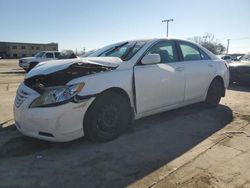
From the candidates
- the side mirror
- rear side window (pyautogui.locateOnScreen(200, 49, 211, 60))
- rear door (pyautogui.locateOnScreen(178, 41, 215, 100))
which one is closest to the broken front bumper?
the side mirror

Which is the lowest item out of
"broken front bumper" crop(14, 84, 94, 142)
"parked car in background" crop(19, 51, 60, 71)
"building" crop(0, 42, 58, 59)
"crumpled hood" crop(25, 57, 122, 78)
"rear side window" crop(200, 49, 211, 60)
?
"building" crop(0, 42, 58, 59)

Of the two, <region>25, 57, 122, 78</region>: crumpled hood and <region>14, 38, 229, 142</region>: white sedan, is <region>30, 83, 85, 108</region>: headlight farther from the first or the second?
<region>25, 57, 122, 78</region>: crumpled hood

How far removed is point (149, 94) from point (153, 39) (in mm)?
1068

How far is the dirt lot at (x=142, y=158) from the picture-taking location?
2.83m

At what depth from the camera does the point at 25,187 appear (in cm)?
270

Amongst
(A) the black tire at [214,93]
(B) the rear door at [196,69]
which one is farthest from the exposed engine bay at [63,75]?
(A) the black tire at [214,93]

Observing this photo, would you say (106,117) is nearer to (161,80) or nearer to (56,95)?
(56,95)

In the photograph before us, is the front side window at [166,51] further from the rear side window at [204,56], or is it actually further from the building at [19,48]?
the building at [19,48]

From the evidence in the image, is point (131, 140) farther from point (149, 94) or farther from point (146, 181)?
point (146, 181)

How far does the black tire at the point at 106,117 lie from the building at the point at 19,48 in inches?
3057

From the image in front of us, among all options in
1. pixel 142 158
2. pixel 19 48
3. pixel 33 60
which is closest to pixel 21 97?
pixel 142 158

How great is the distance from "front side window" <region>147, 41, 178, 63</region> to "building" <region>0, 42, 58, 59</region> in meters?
77.1

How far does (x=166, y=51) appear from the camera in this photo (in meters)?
4.88

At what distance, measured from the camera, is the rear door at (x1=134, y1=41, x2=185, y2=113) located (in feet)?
13.9
